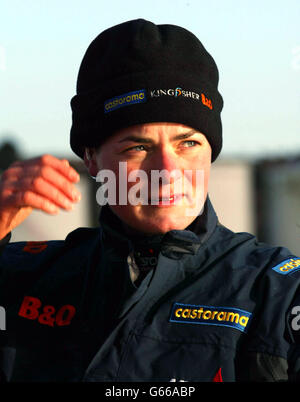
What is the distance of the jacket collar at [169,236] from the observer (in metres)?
2.22

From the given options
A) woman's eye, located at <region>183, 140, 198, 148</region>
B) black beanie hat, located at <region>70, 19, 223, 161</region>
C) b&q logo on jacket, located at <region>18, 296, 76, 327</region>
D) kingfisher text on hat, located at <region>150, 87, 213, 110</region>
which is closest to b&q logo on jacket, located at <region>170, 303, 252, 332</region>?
b&q logo on jacket, located at <region>18, 296, 76, 327</region>

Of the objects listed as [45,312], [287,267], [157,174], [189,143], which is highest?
[189,143]

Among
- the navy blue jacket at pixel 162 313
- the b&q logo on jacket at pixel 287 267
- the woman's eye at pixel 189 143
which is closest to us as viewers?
the navy blue jacket at pixel 162 313

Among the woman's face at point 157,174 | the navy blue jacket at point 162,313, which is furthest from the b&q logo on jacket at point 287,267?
the woman's face at point 157,174

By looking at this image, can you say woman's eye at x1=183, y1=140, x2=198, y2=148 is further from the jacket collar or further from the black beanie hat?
the jacket collar

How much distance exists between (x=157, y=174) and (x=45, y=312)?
0.70m

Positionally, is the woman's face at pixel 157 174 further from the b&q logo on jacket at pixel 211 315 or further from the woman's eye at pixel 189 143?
the b&q logo on jacket at pixel 211 315

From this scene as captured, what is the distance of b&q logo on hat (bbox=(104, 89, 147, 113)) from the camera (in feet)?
7.65

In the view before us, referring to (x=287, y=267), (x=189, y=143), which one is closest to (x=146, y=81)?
(x=189, y=143)

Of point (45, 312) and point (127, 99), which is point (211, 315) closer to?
point (45, 312)

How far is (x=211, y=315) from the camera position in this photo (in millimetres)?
2117

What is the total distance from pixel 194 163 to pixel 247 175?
12841 mm
